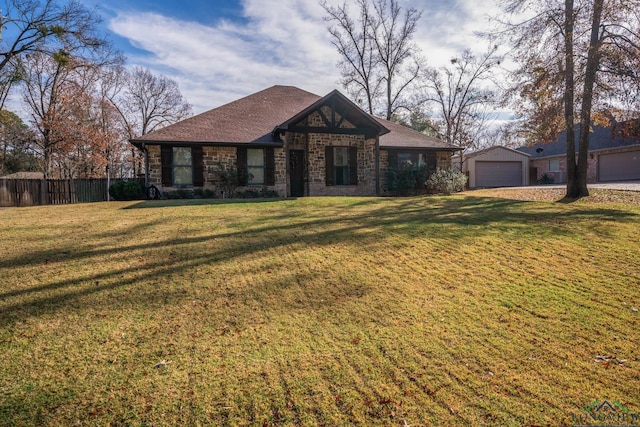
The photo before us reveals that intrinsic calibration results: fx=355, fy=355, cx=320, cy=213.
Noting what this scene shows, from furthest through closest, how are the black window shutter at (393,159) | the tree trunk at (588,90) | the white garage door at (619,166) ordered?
the white garage door at (619,166), the black window shutter at (393,159), the tree trunk at (588,90)

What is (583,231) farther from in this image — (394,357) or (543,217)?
(394,357)

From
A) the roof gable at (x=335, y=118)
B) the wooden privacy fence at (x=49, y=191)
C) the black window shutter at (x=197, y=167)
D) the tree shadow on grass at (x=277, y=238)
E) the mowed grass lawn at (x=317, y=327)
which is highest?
the roof gable at (x=335, y=118)

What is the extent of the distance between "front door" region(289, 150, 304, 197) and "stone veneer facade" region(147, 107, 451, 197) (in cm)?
25

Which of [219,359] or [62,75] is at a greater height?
[62,75]

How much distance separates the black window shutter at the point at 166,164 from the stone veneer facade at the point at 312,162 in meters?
0.14

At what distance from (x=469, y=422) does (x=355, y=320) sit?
62.3 inches

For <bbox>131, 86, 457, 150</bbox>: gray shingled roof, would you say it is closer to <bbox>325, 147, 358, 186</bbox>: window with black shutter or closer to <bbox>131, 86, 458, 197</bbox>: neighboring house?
<bbox>131, 86, 458, 197</bbox>: neighboring house

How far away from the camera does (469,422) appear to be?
247 centimetres

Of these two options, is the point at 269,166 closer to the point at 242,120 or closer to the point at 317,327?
the point at 242,120

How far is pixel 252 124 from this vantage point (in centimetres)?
1750

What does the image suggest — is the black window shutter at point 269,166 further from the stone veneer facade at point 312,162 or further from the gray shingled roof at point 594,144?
the gray shingled roof at point 594,144

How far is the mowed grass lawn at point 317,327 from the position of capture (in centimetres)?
262

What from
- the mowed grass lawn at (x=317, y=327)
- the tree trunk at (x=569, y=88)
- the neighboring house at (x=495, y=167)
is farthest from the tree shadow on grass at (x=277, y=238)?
the neighboring house at (x=495, y=167)

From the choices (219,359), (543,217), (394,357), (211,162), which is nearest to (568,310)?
(394,357)
